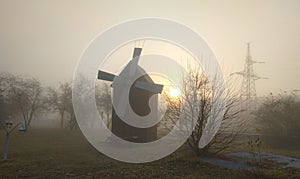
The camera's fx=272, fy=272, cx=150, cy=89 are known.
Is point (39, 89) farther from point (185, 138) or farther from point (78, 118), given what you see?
point (185, 138)

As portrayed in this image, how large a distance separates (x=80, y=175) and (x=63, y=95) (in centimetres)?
4126

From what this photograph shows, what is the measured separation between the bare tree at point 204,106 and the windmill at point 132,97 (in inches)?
228

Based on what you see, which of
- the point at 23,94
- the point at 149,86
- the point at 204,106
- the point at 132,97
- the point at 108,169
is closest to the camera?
the point at 108,169

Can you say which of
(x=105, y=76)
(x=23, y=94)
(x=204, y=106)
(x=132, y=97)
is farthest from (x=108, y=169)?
(x=23, y=94)

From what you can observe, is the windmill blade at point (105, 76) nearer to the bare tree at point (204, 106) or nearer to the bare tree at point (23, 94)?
the bare tree at point (204, 106)

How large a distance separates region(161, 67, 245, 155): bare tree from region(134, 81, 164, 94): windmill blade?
18.0 feet

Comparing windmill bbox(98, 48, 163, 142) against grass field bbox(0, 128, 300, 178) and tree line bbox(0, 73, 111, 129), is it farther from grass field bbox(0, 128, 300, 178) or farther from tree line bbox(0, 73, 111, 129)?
tree line bbox(0, 73, 111, 129)

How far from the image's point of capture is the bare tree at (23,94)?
152 feet

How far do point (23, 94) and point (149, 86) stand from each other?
108 feet

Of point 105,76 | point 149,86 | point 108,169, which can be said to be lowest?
point 108,169

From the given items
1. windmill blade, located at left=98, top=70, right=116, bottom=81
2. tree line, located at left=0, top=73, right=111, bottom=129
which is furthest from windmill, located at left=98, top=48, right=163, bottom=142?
tree line, located at left=0, top=73, right=111, bottom=129

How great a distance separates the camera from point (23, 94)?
46750mm

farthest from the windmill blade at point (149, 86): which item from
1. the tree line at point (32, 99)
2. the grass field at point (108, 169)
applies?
the tree line at point (32, 99)

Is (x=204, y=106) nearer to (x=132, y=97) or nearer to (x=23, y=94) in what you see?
(x=132, y=97)
